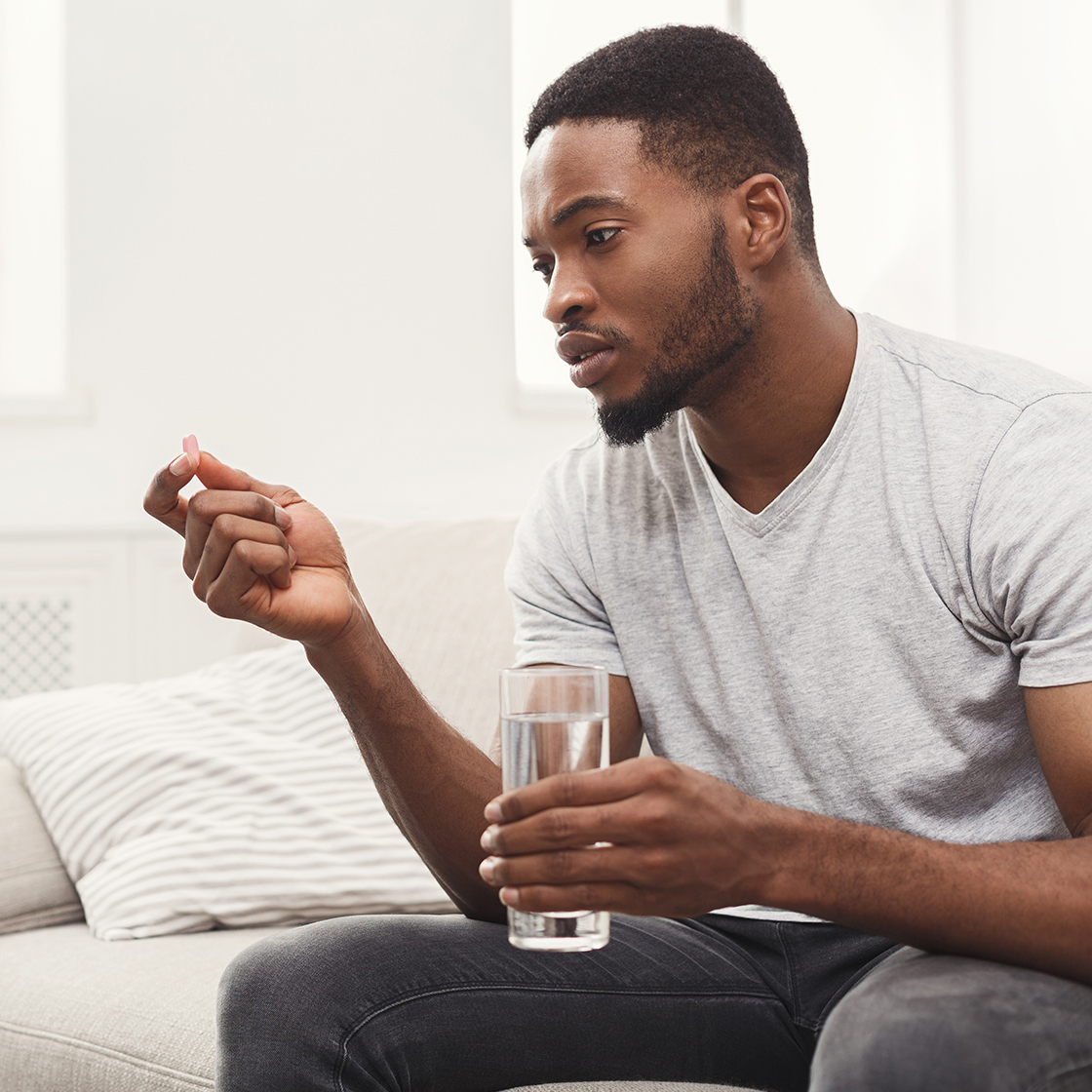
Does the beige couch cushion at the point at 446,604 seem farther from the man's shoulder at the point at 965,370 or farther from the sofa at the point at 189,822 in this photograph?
the man's shoulder at the point at 965,370

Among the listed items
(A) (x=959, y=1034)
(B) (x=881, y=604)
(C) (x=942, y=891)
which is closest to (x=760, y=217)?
(B) (x=881, y=604)

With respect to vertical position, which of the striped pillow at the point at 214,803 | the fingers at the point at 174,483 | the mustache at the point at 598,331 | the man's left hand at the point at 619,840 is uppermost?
the mustache at the point at 598,331

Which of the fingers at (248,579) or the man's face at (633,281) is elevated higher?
the man's face at (633,281)

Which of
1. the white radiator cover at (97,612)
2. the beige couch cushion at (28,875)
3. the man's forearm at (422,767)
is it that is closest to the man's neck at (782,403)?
the man's forearm at (422,767)

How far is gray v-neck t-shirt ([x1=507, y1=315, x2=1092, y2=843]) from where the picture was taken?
105cm

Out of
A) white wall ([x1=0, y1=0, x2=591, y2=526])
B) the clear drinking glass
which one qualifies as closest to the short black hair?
the clear drinking glass

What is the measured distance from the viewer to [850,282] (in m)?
3.47

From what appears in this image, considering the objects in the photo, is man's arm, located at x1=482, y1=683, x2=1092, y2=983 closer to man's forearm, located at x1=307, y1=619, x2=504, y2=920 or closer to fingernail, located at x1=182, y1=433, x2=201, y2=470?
man's forearm, located at x1=307, y1=619, x2=504, y2=920

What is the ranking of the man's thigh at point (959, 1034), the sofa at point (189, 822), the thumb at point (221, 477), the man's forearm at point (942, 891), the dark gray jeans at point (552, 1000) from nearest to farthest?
the man's thigh at point (959, 1034) → the man's forearm at point (942, 891) → the dark gray jeans at point (552, 1000) → the thumb at point (221, 477) → the sofa at point (189, 822)

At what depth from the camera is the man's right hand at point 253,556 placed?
1021mm

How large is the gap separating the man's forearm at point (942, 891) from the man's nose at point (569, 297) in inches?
22.0

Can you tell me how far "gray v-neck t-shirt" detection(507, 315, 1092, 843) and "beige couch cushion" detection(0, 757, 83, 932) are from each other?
2.56 feet

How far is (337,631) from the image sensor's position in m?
1.09

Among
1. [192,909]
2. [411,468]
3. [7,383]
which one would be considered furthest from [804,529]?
[7,383]
